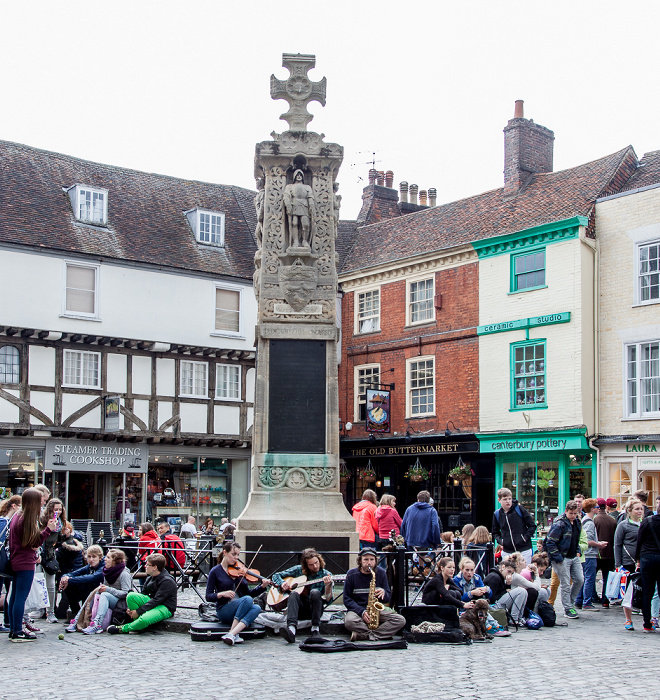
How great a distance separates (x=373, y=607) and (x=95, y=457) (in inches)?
765

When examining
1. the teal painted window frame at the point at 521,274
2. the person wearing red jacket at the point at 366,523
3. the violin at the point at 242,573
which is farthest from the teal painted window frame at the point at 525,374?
the violin at the point at 242,573

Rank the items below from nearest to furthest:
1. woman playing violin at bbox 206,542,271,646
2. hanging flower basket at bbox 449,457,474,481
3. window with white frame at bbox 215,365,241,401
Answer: woman playing violin at bbox 206,542,271,646
hanging flower basket at bbox 449,457,474,481
window with white frame at bbox 215,365,241,401

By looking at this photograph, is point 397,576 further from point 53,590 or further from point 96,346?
point 96,346

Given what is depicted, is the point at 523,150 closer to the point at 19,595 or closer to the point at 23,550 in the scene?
the point at 23,550

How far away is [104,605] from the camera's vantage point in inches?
446

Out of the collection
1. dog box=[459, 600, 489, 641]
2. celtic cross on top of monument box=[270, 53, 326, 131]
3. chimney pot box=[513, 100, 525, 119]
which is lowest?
dog box=[459, 600, 489, 641]

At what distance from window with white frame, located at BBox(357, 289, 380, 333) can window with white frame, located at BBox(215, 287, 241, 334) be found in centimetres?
410

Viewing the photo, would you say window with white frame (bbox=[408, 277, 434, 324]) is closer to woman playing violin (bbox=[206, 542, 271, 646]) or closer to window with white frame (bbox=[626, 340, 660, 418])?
window with white frame (bbox=[626, 340, 660, 418])

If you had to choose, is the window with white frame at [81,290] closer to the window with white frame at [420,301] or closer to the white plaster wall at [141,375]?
the white plaster wall at [141,375]

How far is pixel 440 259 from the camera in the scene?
2958cm

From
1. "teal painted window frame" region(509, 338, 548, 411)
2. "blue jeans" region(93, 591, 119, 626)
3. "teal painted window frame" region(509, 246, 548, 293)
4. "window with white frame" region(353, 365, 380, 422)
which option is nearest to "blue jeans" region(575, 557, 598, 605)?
"blue jeans" region(93, 591, 119, 626)

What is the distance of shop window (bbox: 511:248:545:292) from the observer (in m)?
26.6

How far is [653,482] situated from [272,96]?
15172 millimetres

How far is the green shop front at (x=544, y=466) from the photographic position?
25328mm
